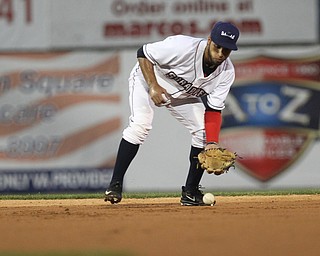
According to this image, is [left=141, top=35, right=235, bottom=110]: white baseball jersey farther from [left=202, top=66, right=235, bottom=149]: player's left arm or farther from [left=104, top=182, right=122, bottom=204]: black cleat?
[left=104, top=182, right=122, bottom=204]: black cleat

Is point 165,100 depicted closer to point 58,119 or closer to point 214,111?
point 214,111

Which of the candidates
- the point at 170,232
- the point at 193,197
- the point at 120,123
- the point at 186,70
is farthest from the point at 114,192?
the point at 120,123

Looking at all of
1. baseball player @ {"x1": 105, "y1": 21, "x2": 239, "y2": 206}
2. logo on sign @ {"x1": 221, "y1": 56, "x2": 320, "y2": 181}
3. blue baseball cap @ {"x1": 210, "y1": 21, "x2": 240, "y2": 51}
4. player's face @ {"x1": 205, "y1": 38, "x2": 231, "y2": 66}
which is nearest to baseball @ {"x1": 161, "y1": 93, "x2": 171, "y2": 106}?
baseball player @ {"x1": 105, "y1": 21, "x2": 239, "y2": 206}

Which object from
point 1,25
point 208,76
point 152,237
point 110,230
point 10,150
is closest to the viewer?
point 152,237

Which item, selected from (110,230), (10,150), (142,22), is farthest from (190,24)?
(110,230)

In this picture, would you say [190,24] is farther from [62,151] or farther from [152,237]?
[152,237]

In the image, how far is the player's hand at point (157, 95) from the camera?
7.08 metres

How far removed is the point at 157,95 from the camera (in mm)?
7086

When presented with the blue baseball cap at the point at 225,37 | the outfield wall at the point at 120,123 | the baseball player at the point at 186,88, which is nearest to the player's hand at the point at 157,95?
the baseball player at the point at 186,88

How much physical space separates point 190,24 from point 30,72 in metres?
2.29

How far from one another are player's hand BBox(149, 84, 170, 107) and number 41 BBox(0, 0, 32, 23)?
598cm

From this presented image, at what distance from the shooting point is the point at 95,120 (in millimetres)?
12156

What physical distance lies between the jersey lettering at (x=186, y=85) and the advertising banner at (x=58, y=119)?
4479 millimetres

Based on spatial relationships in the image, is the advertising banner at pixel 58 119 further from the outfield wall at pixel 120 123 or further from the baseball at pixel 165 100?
the baseball at pixel 165 100
